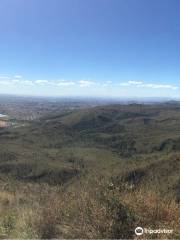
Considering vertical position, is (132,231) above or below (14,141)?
above

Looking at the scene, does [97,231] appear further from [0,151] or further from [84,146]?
[84,146]

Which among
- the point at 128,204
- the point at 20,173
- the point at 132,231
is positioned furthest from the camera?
the point at 20,173

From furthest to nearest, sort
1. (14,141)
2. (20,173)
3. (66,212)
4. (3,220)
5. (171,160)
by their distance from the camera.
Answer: (14,141), (20,173), (171,160), (3,220), (66,212)

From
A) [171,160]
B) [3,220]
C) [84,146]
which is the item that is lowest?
[84,146]

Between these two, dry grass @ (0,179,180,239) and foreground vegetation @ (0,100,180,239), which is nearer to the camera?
dry grass @ (0,179,180,239)

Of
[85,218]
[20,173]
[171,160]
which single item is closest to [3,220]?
[85,218]

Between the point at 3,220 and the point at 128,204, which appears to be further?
the point at 3,220

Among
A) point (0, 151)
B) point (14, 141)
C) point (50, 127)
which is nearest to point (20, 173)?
point (0, 151)
